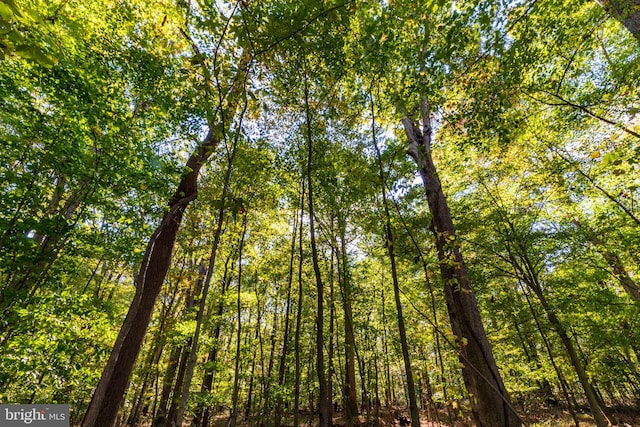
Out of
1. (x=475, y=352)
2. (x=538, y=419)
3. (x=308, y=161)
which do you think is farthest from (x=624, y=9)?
(x=538, y=419)

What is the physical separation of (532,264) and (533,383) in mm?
7745

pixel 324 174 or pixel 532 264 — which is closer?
pixel 324 174

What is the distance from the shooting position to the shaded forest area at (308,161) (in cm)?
297

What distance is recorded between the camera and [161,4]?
5.77 metres

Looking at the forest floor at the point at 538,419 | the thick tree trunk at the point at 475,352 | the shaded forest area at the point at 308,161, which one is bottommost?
the forest floor at the point at 538,419

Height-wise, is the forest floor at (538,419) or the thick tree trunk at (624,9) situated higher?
the thick tree trunk at (624,9)

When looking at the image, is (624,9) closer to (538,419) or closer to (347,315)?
(347,315)

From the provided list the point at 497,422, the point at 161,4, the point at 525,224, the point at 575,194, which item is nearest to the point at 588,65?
the point at 575,194


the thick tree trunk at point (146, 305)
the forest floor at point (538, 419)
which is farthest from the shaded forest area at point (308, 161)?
the forest floor at point (538, 419)

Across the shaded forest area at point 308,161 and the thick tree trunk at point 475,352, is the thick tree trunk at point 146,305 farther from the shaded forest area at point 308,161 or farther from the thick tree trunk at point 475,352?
the thick tree trunk at point 475,352

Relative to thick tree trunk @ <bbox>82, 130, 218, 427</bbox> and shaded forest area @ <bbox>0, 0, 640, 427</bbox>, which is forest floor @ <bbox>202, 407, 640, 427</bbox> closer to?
shaded forest area @ <bbox>0, 0, 640, 427</bbox>

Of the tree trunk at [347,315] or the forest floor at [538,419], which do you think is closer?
the tree trunk at [347,315]

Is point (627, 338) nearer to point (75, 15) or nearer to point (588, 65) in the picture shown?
point (588, 65)

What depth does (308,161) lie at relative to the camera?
3.30m
